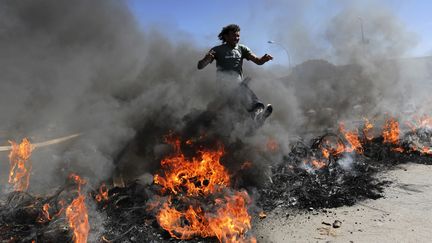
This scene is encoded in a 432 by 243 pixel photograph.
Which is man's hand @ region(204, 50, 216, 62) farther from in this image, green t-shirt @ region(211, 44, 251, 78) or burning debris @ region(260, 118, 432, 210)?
burning debris @ region(260, 118, 432, 210)

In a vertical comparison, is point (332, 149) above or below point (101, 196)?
above

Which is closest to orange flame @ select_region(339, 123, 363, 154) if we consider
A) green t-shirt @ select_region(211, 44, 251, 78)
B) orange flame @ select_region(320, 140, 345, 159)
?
orange flame @ select_region(320, 140, 345, 159)

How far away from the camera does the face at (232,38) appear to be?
642cm

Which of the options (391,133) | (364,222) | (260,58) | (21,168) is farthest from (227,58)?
(391,133)

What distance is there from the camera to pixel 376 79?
18188 mm

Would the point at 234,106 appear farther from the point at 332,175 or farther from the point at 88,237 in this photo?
the point at 88,237

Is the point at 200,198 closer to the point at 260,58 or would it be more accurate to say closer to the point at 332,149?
the point at 260,58

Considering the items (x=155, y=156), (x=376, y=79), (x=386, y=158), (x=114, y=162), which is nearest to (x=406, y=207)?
(x=386, y=158)

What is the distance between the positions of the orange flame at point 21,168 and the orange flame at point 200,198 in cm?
337

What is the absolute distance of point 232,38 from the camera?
6.43 m

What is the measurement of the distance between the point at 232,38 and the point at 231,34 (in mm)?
85

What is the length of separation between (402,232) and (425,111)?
10208 millimetres

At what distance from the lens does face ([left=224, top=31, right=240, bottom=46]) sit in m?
6.42

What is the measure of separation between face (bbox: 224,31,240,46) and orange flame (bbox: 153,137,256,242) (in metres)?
2.29
